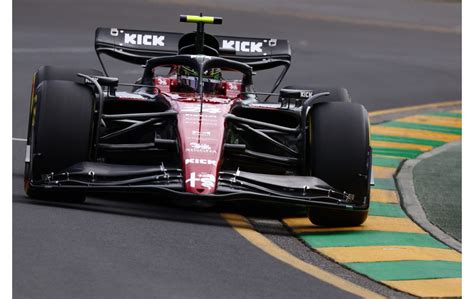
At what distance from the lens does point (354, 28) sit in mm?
28141

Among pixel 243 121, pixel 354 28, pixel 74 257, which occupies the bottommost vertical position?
pixel 74 257

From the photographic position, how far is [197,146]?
10742mm

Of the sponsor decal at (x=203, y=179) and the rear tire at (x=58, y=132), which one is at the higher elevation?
the rear tire at (x=58, y=132)

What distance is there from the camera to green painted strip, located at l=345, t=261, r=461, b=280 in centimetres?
975

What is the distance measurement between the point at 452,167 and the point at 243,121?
451 cm

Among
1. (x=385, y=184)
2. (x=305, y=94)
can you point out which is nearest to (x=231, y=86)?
(x=305, y=94)

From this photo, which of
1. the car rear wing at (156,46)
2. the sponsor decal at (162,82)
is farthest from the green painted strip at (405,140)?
the sponsor decal at (162,82)

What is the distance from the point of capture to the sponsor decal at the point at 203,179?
34.2 feet

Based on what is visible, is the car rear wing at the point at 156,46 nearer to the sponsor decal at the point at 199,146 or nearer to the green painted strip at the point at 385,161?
the green painted strip at the point at 385,161

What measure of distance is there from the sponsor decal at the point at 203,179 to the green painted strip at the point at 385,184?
3.16m

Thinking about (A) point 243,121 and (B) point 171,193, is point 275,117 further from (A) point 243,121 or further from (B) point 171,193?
(B) point 171,193

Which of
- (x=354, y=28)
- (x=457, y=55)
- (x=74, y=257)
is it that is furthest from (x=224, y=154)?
(x=354, y=28)

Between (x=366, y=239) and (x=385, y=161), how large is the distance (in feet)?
13.4

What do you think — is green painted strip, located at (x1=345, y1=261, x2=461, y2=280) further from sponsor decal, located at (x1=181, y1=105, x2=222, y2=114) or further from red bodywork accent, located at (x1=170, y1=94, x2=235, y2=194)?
sponsor decal, located at (x1=181, y1=105, x2=222, y2=114)
